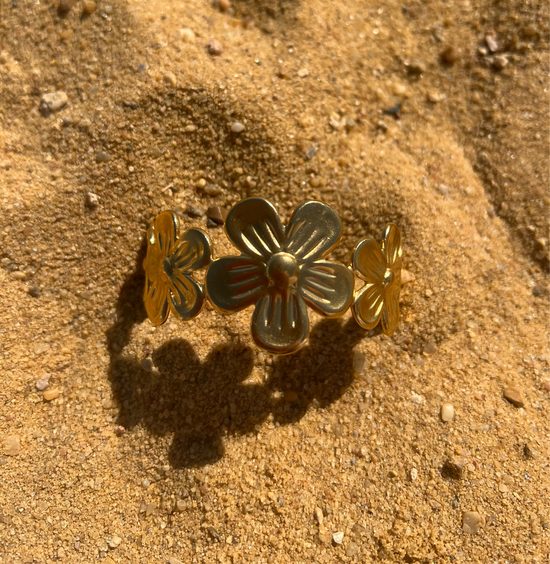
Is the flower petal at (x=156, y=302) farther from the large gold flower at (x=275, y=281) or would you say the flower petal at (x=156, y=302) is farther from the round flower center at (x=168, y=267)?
the large gold flower at (x=275, y=281)

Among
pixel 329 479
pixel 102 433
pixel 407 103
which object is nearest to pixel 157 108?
pixel 407 103

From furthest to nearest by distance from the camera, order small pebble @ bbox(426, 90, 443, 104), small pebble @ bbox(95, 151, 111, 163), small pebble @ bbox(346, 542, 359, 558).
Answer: small pebble @ bbox(426, 90, 443, 104) < small pebble @ bbox(95, 151, 111, 163) < small pebble @ bbox(346, 542, 359, 558)

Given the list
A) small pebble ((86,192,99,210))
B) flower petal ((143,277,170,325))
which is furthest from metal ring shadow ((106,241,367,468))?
small pebble ((86,192,99,210))

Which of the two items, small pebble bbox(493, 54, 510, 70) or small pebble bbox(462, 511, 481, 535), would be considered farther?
small pebble bbox(493, 54, 510, 70)

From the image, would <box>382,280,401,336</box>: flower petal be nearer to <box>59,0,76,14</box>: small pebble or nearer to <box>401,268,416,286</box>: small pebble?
<box>401,268,416,286</box>: small pebble

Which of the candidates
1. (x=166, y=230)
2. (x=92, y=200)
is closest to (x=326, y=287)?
(x=166, y=230)

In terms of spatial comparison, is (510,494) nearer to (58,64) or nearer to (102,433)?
(102,433)

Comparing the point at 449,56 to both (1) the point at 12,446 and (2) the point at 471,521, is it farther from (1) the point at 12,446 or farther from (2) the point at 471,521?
(1) the point at 12,446
